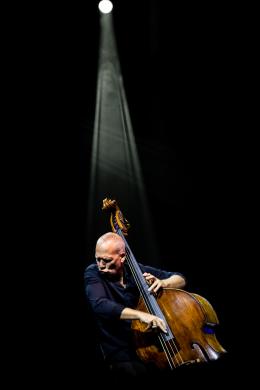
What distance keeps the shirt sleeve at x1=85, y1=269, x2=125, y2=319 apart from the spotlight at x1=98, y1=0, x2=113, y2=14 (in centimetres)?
297

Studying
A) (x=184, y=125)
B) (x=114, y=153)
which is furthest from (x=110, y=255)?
(x=184, y=125)

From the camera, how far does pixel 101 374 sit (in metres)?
0.94

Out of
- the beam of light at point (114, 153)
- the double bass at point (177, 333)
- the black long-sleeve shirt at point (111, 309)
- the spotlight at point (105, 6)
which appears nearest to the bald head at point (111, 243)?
the black long-sleeve shirt at point (111, 309)

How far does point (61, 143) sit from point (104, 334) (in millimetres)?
2222

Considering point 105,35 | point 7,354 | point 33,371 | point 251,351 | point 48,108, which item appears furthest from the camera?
point 105,35

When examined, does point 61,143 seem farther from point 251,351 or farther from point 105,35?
point 251,351

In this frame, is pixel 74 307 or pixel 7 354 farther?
pixel 74 307

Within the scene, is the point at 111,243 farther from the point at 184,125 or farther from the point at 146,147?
the point at 184,125

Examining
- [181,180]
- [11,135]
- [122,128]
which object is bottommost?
[181,180]


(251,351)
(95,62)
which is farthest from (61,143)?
(251,351)

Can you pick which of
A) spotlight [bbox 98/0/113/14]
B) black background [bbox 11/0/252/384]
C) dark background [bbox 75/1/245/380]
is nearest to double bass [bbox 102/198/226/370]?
black background [bbox 11/0/252/384]

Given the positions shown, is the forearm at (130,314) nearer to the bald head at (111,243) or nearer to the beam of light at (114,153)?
the bald head at (111,243)

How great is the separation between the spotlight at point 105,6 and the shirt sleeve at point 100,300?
2.97 meters

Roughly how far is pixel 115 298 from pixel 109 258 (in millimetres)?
315
